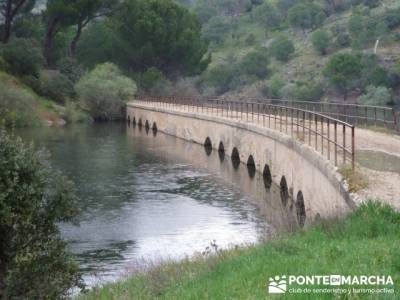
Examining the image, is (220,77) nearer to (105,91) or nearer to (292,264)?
(105,91)

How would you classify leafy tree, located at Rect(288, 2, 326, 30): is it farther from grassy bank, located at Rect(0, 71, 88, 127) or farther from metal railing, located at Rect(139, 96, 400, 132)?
metal railing, located at Rect(139, 96, 400, 132)

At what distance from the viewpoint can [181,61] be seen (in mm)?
79688

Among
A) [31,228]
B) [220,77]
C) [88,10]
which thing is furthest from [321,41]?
[31,228]

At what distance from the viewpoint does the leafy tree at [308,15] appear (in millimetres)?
110375

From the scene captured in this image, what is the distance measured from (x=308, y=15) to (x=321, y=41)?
17487 millimetres

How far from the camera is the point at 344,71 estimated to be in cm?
7238

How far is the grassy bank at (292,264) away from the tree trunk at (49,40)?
208 ft

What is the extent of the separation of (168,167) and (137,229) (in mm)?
14371

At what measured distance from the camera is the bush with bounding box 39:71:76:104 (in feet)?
228

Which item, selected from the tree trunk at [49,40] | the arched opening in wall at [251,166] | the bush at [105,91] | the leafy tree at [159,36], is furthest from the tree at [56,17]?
the arched opening in wall at [251,166]

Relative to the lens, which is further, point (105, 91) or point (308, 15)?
point (308, 15)

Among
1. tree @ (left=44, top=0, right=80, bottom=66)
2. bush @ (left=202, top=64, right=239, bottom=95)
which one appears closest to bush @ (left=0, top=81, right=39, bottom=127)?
tree @ (left=44, top=0, right=80, bottom=66)

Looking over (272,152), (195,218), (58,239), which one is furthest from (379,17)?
(58,239)

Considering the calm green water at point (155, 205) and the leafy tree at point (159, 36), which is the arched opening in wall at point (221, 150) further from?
the leafy tree at point (159, 36)
